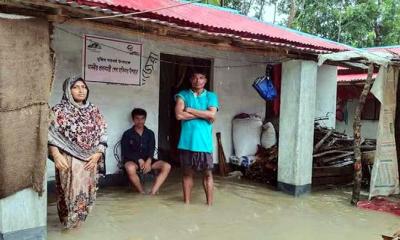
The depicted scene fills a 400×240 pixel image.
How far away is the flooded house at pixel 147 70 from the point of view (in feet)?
13.9

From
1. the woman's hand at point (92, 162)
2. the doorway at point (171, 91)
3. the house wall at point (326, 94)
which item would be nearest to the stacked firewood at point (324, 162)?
the house wall at point (326, 94)

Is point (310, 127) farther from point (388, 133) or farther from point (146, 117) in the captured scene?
point (146, 117)

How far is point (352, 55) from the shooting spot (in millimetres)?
6766

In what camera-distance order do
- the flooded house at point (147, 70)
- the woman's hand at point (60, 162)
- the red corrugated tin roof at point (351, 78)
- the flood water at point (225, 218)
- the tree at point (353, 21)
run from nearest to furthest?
the flooded house at point (147, 70) → the woman's hand at point (60, 162) → the flood water at point (225, 218) → the red corrugated tin roof at point (351, 78) → the tree at point (353, 21)

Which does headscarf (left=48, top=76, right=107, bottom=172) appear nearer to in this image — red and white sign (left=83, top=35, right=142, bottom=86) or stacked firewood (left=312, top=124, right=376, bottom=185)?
red and white sign (left=83, top=35, right=142, bottom=86)

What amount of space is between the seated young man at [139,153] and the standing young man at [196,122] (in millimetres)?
858

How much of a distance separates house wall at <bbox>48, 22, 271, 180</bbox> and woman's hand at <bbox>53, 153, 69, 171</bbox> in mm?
1536

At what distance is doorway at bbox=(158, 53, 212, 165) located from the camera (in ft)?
28.5

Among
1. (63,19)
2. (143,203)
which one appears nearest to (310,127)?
(143,203)

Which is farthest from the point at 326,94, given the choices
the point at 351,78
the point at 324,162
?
the point at 351,78

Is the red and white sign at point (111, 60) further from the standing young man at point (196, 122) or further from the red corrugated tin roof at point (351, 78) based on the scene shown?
the red corrugated tin roof at point (351, 78)

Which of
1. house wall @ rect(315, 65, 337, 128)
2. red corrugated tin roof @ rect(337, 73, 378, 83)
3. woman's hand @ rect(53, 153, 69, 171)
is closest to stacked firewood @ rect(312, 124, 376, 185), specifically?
house wall @ rect(315, 65, 337, 128)

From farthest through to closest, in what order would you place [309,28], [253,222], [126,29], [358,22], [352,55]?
[309,28]
[358,22]
[352,55]
[253,222]
[126,29]

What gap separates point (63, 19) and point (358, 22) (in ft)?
49.9
